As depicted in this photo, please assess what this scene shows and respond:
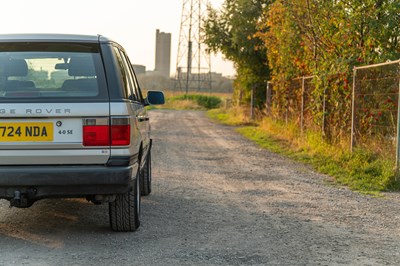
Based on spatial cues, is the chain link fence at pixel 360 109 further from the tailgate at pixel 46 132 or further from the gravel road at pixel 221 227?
the tailgate at pixel 46 132

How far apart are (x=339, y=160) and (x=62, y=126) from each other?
803 centimetres

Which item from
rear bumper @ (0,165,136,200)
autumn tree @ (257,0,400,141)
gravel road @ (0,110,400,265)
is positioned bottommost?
gravel road @ (0,110,400,265)

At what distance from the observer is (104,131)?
5652 mm

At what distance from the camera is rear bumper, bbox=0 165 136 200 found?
18.3 ft

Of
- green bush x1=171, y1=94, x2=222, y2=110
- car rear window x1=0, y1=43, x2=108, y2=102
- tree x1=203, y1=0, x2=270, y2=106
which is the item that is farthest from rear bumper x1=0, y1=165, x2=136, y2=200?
green bush x1=171, y1=94, x2=222, y2=110

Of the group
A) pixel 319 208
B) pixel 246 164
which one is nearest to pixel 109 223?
pixel 319 208

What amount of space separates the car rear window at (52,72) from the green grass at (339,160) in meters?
5.18

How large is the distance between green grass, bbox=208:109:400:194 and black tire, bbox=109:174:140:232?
14.5 feet

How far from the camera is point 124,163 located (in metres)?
5.73

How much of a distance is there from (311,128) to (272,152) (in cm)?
155

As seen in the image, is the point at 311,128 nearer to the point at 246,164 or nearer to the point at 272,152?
the point at 272,152

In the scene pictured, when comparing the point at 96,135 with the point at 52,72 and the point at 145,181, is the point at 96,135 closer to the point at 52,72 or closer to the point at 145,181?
the point at 52,72

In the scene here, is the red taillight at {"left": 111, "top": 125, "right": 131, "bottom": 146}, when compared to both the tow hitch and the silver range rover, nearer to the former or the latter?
the silver range rover

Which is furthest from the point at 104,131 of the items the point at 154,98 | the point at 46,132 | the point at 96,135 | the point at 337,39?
the point at 337,39
